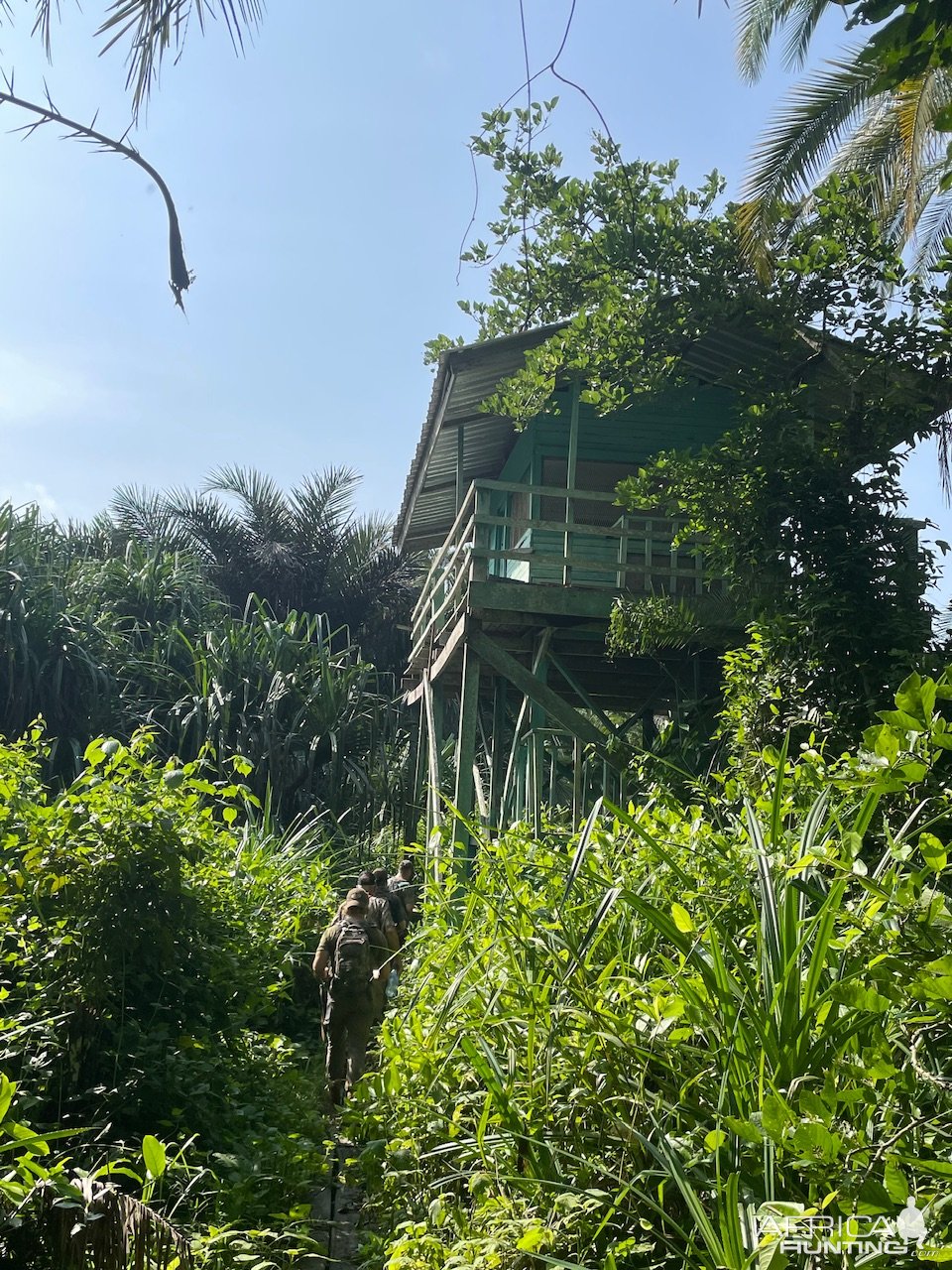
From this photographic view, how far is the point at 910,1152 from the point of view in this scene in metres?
2.61

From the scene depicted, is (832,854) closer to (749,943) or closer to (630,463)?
(749,943)

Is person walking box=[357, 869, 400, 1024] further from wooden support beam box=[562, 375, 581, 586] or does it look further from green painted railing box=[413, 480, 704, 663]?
wooden support beam box=[562, 375, 581, 586]

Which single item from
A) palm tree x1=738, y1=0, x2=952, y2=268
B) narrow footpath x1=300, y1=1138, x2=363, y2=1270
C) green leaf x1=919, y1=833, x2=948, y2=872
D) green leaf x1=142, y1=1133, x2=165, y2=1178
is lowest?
narrow footpath x1=300, y1=1138, x2=363, y2=1270

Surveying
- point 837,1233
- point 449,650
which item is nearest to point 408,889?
point 449,650

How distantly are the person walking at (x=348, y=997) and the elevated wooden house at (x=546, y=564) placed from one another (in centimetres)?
198

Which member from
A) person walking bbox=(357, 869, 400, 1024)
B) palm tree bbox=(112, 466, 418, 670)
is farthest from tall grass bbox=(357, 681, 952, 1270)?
palm tree bbox=(112, 466, 418, 670)

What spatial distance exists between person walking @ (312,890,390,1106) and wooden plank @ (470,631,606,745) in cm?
289

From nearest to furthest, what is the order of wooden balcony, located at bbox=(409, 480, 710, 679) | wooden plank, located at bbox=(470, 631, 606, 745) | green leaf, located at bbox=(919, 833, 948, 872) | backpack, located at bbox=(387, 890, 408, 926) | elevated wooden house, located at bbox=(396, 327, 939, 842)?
1. green leaf, located at bbox=(919, 833, 948, 872)
2. backpack, located at bbox=(387, 890, 408, 926)
3. wooden plank, located at bbox=(470, 631, 606, 745)
4. wooden balcony, located at bbox=(409, 480, 710, 679)
5. elevated wooden house, located at bbox=(396, 327, 939, 842)

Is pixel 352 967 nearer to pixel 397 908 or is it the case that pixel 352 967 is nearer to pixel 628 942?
pixel 397 908

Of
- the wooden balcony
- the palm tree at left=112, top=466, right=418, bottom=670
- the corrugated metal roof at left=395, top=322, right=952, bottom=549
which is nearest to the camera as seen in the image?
the corrugated metal roof at left=395, top=322, right=952, bottom=549

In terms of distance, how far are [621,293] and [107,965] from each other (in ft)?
24.2

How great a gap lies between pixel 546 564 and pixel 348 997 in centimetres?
433

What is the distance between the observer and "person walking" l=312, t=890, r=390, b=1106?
7.80 m

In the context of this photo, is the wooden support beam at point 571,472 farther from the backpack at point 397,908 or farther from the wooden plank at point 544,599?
the backpack at point 397,908
